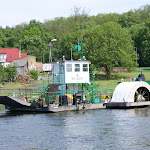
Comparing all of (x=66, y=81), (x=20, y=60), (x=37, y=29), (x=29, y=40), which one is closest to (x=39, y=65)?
(x=20, y=60)

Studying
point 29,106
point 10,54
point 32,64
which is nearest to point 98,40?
point 32,64

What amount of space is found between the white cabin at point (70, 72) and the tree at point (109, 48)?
41.5 metres

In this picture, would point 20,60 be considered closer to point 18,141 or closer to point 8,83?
point 8,83

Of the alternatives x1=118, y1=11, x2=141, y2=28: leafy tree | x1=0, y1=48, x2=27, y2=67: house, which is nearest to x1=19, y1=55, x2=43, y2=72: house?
x1=0, y1=48, x2=27, y2=67: house

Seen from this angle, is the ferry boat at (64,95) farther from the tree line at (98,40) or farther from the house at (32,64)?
the house at (32,64)

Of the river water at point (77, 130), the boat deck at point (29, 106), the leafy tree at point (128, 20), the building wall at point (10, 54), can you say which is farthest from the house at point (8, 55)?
the river water at point (77, 130)

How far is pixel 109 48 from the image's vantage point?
94.9 meters

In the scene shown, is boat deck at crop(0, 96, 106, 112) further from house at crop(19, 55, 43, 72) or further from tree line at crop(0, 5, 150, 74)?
house at crop(19, 55, 43, 72)

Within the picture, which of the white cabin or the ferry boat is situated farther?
the white cabin

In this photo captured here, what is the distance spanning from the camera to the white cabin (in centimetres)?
5062

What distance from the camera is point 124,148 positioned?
28.5m

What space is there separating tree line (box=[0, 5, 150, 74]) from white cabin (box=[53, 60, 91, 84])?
40471mm

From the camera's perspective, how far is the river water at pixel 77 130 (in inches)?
1166

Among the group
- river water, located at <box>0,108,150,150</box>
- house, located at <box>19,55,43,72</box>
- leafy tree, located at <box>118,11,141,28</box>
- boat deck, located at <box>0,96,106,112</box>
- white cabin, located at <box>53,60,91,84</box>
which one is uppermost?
leafy tree, located at <box>118,11,141,28</box>
